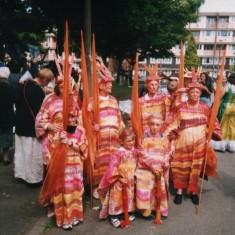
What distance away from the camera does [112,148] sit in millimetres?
4957

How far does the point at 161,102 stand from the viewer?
515cm

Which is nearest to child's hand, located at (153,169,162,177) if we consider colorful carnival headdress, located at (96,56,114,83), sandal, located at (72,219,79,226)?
sandal, located at (72,219,79,226)

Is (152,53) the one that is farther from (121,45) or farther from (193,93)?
(193,93)

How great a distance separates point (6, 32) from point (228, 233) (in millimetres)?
10419

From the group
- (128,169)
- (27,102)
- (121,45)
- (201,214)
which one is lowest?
(201,214)

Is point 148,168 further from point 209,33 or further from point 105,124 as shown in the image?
point 209,33

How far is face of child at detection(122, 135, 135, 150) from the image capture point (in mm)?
4133

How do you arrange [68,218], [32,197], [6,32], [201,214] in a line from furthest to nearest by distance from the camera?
[6,32], [32,197], [201,214], [68,218]

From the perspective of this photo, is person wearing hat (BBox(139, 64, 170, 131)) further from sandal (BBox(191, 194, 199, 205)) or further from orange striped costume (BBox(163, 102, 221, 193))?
sandal (BBox(191, 194, 199, 205))

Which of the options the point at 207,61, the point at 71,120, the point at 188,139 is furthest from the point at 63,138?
the point at 207,61

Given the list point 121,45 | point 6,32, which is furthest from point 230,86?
point 121,45

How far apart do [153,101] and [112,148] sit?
93 centimetres

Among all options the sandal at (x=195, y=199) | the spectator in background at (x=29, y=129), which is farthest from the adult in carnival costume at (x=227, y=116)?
the spectator in background at (x=29, y=129)

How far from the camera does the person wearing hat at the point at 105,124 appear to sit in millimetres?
4848
